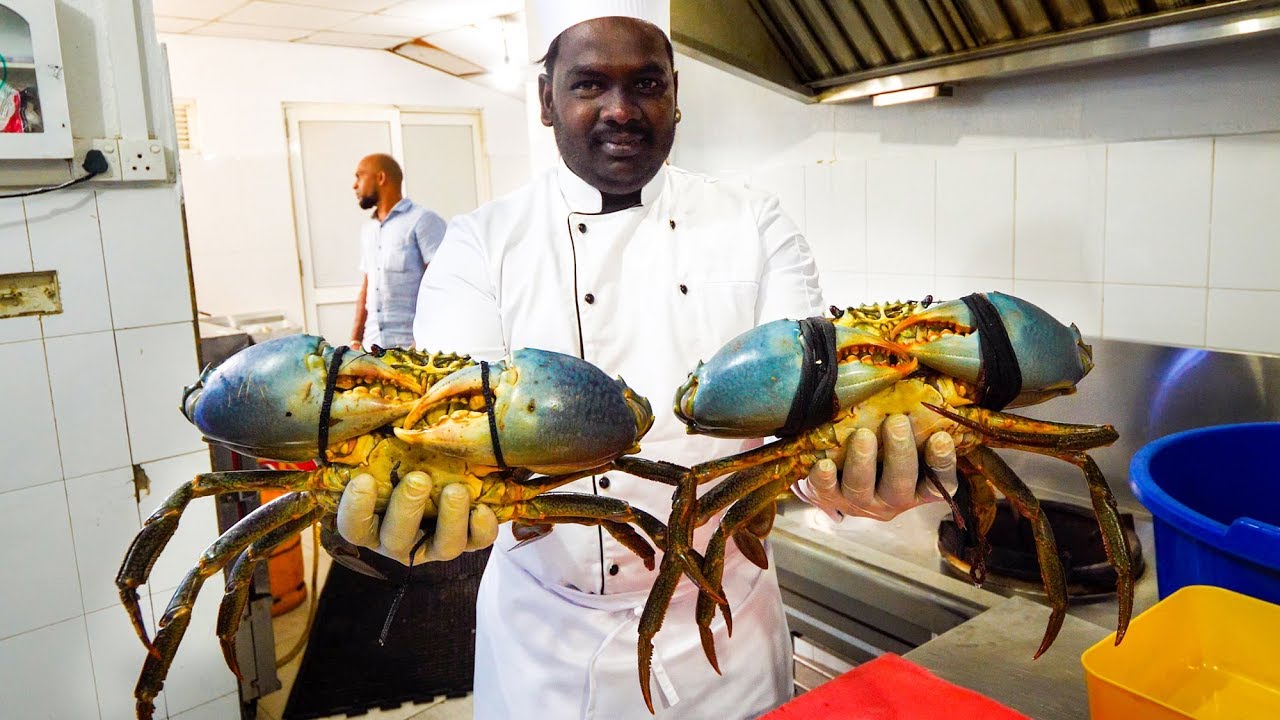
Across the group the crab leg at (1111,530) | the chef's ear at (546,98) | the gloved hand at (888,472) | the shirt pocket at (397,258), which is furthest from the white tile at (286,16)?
the crab leg at (1111,530)

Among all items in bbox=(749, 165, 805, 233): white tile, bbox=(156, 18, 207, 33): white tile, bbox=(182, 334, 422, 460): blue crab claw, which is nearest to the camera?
bbox=(182, 334, 422, 460): blue crab claw

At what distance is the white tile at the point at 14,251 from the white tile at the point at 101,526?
1.56ft

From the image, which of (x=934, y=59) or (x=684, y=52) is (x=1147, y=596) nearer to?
(x=934, y=59)

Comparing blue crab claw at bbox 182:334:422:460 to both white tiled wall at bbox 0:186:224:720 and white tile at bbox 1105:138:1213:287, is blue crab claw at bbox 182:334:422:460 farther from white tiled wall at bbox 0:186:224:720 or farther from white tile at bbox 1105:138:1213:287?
white tile at bbox 1105:138:1213:287

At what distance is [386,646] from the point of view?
4086 mm

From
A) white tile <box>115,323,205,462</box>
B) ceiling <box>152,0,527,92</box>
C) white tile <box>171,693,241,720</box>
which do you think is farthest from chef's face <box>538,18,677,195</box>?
ceiling <box>152,0,527,92</box>

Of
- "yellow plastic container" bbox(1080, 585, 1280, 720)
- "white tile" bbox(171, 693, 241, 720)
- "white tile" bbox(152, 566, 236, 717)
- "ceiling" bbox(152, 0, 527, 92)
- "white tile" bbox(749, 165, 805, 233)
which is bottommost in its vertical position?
"white tile" bbox(171, 693, 241, 720)

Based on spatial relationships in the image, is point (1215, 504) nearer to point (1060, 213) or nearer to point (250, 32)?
point (1060, 213)

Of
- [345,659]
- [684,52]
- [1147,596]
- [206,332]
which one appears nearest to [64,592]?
[345,659]

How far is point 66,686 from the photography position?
2.60 metres

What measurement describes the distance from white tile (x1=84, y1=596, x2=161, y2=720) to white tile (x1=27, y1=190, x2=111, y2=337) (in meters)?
0.93

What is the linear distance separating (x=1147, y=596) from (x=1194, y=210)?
1087 millimetres

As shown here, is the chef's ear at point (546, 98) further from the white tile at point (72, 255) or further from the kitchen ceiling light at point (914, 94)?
the white tile at point (72, 255)

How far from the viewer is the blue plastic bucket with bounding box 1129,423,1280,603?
117cm
